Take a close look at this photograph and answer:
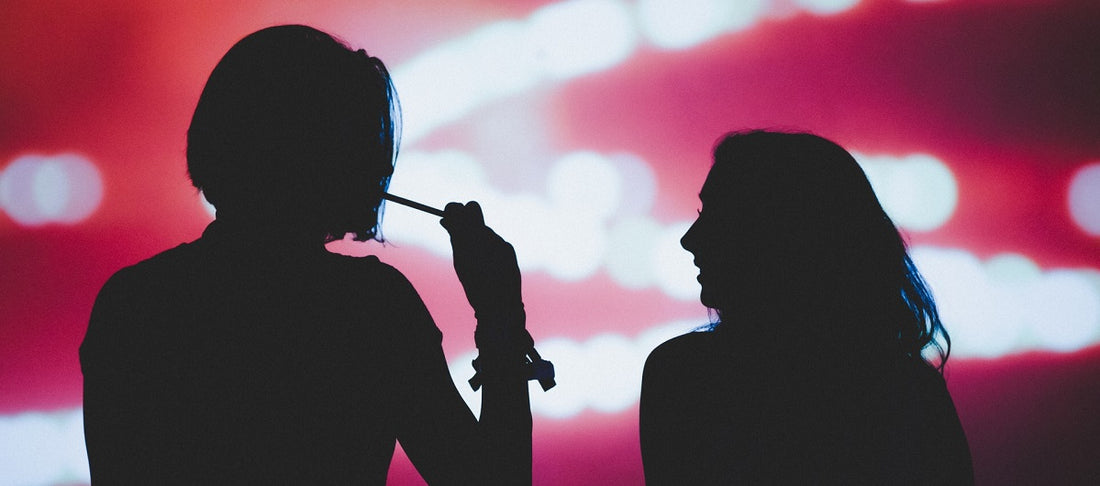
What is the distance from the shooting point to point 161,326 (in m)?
0.50

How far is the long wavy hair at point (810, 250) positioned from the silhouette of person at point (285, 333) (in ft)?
1.31

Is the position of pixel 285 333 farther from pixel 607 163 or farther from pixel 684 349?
pixel 607 163

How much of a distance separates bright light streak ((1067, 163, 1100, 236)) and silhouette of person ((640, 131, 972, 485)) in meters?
0.56

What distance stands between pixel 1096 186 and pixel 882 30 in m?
0.49

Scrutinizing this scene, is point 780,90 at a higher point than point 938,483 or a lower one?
higher

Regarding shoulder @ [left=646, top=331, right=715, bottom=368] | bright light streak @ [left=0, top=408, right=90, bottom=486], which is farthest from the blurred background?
shoulder @ [left=646, top=331, right=715, bottom=368]

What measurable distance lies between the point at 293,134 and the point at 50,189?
2.53 feet

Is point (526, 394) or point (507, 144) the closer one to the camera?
point (526, 394)

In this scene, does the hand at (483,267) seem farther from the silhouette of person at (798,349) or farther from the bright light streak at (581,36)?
the bright light streak at (581,36)

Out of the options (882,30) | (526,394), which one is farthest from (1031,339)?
(526,394)

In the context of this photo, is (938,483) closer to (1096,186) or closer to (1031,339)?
(1031,339)

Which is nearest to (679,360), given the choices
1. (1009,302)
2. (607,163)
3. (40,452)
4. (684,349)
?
(684,349)

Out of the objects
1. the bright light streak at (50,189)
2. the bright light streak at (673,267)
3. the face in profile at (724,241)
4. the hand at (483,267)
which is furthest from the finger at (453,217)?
the bright light streak at (50,189)

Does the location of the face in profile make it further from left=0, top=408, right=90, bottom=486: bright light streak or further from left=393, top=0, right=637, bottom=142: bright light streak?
left=0, top=408, right=90, bottom=486: bright light streak
